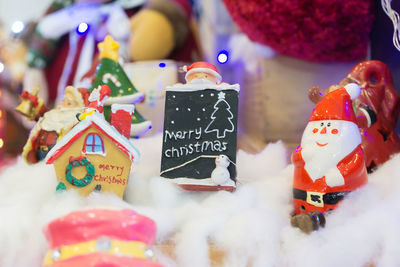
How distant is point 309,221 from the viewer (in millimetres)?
654

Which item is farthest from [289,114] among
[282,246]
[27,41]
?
[27,41]

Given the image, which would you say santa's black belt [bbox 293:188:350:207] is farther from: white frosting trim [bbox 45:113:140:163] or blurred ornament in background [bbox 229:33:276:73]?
blurred ornament in background [bbox 229:33:276:73]

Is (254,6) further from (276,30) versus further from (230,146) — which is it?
(230,146)

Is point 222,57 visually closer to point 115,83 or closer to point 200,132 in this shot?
point 200,132

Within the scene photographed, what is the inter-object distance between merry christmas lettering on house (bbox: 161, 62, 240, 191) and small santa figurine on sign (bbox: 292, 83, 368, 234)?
0.13m

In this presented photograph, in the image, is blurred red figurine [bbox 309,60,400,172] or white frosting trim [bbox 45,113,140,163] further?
blurred red figurine [bbox 309,60,400,172]

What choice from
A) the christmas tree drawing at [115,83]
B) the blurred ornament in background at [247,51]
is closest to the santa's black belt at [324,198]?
the christmas tree drawing at [115,83]

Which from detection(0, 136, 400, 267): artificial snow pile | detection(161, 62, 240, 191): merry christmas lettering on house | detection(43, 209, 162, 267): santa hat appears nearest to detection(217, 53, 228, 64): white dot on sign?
detection(161, 62, 240, 191): merry christmas lettering on house

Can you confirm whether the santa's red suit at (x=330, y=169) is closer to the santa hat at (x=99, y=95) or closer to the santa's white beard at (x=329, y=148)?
the santa's white beard at (x=329, y=148)

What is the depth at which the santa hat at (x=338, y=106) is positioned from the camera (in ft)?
2.41

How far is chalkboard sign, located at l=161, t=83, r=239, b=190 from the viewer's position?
2.55ft

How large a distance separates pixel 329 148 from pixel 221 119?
203 mm

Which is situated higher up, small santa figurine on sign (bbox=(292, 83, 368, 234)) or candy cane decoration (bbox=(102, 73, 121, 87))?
candy cane decoration (bbox=(102, 73, 121, 87))

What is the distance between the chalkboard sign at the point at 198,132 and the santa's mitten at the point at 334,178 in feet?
0.54
